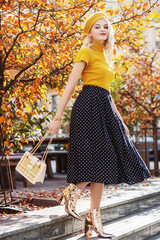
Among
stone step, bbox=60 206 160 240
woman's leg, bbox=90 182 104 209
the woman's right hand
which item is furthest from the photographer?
stone step, bbox=60 206 160 240

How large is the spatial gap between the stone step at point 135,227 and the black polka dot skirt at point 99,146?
62 centimetres

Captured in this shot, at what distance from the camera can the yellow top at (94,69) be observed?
3314 mm

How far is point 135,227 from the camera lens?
3.95m

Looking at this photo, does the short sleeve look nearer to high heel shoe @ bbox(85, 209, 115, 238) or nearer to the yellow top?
the yellow top

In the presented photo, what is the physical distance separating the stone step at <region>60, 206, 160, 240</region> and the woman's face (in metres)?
1.87

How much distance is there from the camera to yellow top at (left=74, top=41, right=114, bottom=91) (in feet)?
10.9

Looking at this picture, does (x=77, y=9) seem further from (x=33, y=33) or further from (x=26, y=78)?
(x=26, y=78)

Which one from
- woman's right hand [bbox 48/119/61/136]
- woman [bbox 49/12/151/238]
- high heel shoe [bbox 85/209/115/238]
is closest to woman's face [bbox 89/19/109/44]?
woman [bbox 49/12/151/238]

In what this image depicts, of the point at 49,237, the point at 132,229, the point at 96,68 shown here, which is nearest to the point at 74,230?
the point at 49,237

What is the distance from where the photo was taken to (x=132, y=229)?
385cm

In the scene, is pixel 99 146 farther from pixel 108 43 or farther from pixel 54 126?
pixel 108 43

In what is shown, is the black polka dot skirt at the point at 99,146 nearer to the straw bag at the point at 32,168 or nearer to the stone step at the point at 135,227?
the straw bag at the point at 32,168

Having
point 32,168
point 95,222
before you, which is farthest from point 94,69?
point 95,222

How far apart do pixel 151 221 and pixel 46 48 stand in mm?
2387
